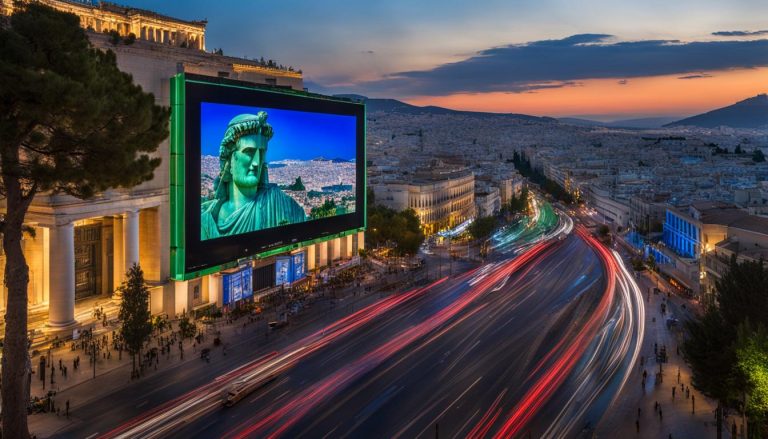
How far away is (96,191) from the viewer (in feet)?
53.0

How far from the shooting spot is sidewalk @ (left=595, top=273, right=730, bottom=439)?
19688 mm

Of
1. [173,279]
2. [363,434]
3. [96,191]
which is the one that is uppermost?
[96,191]

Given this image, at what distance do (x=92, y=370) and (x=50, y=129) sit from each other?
42.0 ft

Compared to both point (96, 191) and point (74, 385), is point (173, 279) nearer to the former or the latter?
point (74, 385)

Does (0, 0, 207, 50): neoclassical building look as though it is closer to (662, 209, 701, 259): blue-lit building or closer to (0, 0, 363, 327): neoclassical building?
(0, 0, 363, 327): neoclassical building

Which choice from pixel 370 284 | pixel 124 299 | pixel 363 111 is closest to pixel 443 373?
pixel 124 299

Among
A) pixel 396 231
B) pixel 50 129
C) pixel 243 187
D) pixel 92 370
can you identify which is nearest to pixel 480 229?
pixel 396 231

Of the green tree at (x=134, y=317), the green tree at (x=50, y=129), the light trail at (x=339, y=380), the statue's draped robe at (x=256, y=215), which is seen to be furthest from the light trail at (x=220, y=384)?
the statue's draped robe at (x=256, y=215)

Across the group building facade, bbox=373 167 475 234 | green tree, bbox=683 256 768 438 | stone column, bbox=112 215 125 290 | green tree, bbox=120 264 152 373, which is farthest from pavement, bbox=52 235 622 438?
building facade, bbox=373 167 475 234

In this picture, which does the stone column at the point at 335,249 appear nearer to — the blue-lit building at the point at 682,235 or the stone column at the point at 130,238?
the stone column at the point at 130,238

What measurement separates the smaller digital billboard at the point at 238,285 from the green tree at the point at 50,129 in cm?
1902

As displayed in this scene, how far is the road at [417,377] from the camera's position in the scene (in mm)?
19625

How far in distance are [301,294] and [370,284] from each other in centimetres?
563

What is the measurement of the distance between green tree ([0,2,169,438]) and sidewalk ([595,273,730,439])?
51.6ft
